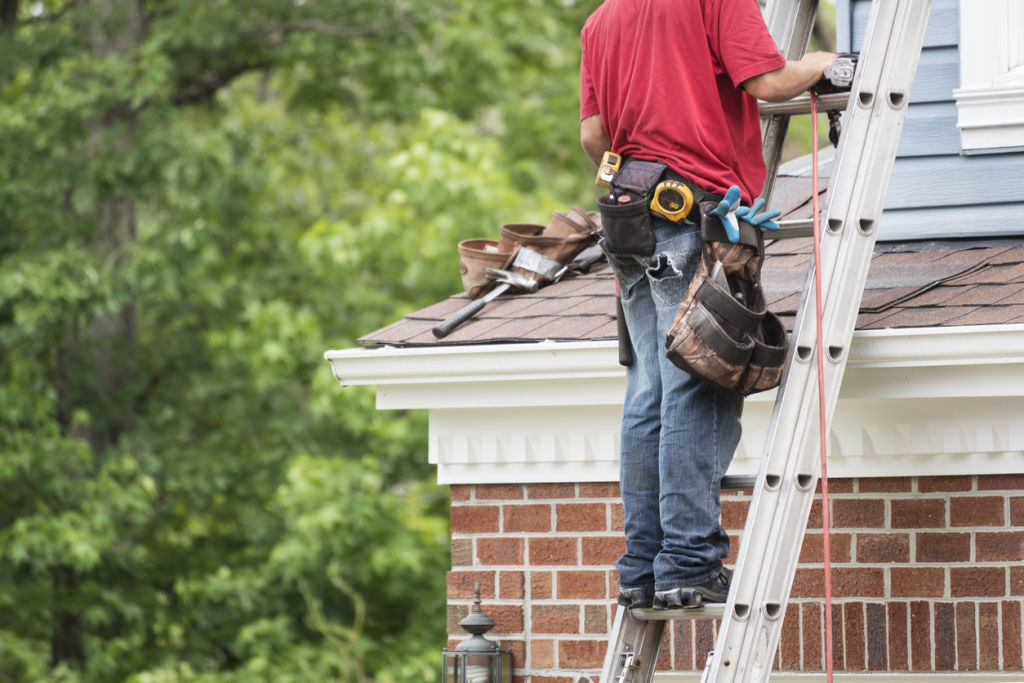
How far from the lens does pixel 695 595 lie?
3.54 meters

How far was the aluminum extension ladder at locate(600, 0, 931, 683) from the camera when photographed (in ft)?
11.1

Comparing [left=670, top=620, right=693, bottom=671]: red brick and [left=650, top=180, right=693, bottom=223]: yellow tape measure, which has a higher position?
[left=650, top=180, right=693, bottom=223]: yellow tape measure

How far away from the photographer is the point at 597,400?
15.2 feet

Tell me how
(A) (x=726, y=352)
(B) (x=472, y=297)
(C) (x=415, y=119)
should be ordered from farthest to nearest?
(C) (x=415, y=119), (B) (x=472, y=297), (A) (x=726, y=352)

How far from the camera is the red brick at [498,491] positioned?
16.2 feet

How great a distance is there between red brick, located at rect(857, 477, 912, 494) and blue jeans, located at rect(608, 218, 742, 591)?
2.70 feet

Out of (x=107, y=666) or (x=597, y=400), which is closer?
(x=597, y=400)

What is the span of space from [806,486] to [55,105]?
29.6 ft

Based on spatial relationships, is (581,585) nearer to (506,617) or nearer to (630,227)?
(506,617)

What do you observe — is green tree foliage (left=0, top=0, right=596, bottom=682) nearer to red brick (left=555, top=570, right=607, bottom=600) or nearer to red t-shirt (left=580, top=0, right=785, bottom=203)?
red brick (left=555, top=570, right=607, bottom=600)

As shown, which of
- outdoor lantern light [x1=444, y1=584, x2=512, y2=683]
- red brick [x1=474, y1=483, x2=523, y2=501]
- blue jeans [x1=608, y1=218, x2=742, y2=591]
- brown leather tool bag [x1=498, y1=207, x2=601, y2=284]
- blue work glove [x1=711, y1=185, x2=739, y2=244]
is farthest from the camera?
brown leather tool bag [x1=498, y1=207, x2=601, y2=284]

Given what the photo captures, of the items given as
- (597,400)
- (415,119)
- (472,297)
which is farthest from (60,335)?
(597,400)

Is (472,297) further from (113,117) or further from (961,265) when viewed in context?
(113,117)

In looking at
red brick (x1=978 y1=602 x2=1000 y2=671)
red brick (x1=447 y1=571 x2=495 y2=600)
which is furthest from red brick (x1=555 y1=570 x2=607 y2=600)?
red brick (x1=978 y1=602 x2=1000 y2=671)
